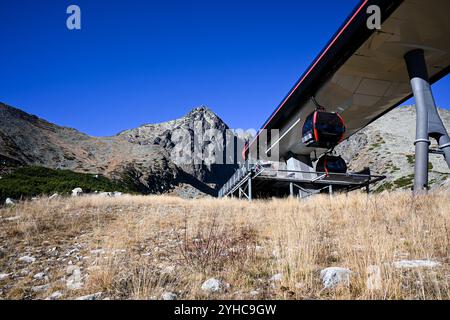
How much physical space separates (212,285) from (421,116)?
10.9m

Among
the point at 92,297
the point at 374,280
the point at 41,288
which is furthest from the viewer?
the point at 41,288

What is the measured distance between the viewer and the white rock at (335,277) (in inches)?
114

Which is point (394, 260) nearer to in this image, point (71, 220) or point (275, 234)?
point (275, 234)

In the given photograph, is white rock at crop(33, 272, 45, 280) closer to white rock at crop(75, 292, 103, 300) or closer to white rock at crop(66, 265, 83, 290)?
white rock at crop(66, 265, 83, 290)

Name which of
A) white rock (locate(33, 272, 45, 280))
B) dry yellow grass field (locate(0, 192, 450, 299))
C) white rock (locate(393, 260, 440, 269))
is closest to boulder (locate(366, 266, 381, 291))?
dry yellow grass field (locate(0, 192, 450, 299))

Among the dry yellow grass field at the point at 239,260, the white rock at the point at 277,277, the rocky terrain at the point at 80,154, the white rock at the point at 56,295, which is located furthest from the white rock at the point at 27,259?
the rocky terrain at the point at 80,154

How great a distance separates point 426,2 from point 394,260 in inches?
408

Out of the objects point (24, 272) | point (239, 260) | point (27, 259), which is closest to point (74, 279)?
point (24, 272)

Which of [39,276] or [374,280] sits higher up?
[374,280]

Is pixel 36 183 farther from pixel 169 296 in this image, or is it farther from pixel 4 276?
pixel 169 296

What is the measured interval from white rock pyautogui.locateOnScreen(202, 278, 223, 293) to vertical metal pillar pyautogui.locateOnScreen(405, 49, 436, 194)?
9.49m

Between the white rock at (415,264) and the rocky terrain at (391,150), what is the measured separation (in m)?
27.5

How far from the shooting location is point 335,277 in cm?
298
